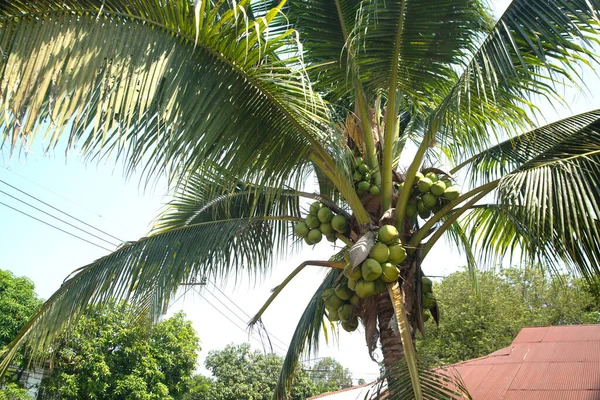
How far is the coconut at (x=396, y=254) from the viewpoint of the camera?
13.6 feet

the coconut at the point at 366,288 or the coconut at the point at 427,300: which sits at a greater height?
the coconut at the point at 366,288

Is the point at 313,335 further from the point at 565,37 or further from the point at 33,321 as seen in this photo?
the point at 565,37

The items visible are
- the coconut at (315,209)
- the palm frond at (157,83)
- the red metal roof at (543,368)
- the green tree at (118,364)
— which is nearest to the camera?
the palm frond at (157,83)

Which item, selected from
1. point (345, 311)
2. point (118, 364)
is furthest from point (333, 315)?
point (118, 364)

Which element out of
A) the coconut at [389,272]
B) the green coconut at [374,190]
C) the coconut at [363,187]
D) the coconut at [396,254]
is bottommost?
the coconut at [389,272]

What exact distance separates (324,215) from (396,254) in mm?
826

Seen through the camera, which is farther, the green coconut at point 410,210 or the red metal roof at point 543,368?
the red metal roof at point 543,368

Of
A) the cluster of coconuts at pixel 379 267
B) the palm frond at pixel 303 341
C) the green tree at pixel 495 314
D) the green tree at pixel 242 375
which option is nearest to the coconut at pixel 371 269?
the cluster of coconuts at pixel 379 267

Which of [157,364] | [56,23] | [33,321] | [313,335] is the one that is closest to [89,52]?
[56,23]

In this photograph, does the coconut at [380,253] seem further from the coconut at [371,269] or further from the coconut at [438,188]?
the coconut at [438,188]

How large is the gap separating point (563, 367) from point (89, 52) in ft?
23.5

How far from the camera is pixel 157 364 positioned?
1980 centimetres

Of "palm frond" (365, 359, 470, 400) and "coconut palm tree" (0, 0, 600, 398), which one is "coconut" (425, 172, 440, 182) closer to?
"coconut palm tree" (0, 0, 600, 398)

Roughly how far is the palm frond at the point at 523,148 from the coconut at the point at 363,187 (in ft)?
3.21
